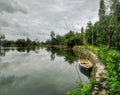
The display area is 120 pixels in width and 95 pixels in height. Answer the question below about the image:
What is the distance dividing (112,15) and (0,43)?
333ft

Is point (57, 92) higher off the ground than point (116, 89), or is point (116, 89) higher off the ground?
point (116, 89)

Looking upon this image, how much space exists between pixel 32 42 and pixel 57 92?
439ft

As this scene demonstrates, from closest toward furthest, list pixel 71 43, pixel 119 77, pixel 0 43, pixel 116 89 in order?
pixel 116 89
pixel 119 77
pixel 71 43
pixel 0 43

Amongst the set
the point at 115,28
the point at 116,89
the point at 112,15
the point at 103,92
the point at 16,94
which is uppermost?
the point at 112,15

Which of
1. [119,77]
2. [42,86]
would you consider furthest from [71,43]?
[119,77]

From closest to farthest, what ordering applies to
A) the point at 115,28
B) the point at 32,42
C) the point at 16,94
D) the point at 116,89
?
the point at 116,89 < the point at 16,94 < the point at 115,28 < the point at 32,42

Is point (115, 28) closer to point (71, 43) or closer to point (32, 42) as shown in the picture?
point (71, 43)

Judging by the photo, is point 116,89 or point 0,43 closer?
point 116,89

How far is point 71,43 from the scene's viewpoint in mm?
78312

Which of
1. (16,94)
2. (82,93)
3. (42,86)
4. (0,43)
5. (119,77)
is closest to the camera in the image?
(82,93)

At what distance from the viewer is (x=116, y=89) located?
572cm

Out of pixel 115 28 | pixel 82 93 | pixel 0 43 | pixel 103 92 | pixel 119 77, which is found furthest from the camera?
pixel 0 43

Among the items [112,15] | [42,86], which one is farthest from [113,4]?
[42,86]

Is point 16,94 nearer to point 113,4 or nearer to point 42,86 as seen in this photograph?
point 42,86
